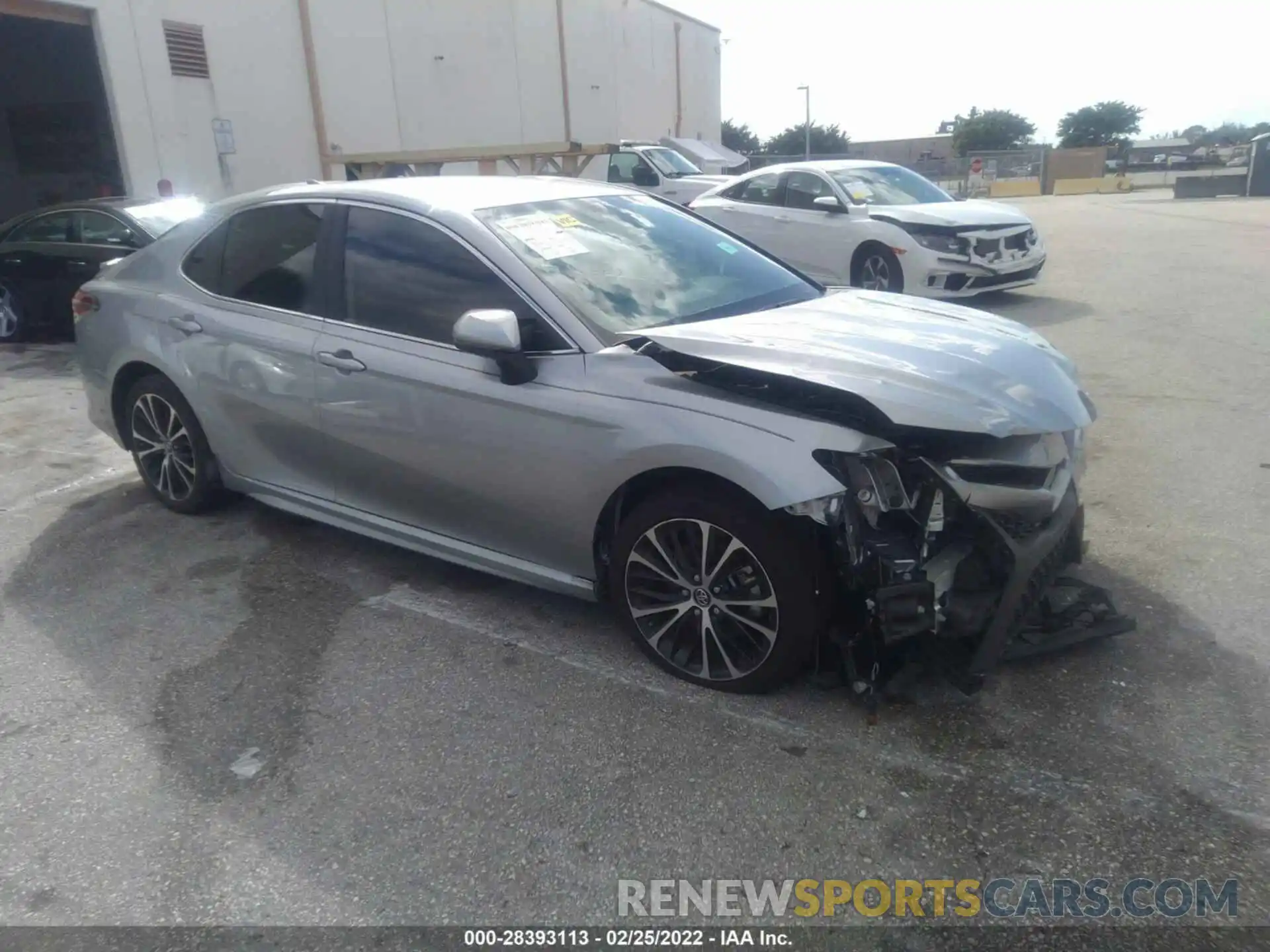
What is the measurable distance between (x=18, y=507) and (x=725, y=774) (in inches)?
177

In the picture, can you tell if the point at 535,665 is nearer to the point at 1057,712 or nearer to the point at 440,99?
the point at 1057,712

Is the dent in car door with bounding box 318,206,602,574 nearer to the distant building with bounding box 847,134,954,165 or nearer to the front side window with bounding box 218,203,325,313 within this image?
the front side window with bounding box 218,203,325,313

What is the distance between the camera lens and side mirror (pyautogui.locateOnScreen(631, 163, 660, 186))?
17.0m

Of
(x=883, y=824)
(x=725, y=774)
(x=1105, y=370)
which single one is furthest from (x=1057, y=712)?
(x=1105, y=370)

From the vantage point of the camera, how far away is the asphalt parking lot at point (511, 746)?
254 cm

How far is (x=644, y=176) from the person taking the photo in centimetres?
1723

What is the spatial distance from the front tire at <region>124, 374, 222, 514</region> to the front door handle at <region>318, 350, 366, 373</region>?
111 centimetres

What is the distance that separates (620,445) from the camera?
3281 mm

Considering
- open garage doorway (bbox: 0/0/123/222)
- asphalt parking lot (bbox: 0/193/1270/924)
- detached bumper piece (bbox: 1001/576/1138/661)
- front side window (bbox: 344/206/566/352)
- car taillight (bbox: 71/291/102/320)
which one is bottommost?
asphalt parking lot (bbox: 0/193/1270/924)

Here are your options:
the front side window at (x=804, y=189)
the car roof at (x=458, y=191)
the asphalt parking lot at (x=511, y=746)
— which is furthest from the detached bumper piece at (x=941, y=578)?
the front side window at (x=804, y=189)

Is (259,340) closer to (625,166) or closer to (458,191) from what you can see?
(458,191)

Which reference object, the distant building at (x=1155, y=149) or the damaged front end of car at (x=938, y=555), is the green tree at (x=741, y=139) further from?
the damaged front end of car at (x=938, y=555)

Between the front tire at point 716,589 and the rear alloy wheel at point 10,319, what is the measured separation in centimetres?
992

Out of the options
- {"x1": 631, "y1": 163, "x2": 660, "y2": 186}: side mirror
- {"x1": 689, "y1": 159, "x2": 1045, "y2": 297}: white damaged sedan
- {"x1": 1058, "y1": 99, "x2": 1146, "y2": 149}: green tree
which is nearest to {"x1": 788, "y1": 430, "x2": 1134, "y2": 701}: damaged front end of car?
{"x1": 689, "y1": 159, "x2": 1045, "y2": 297}: white damaged sedan
